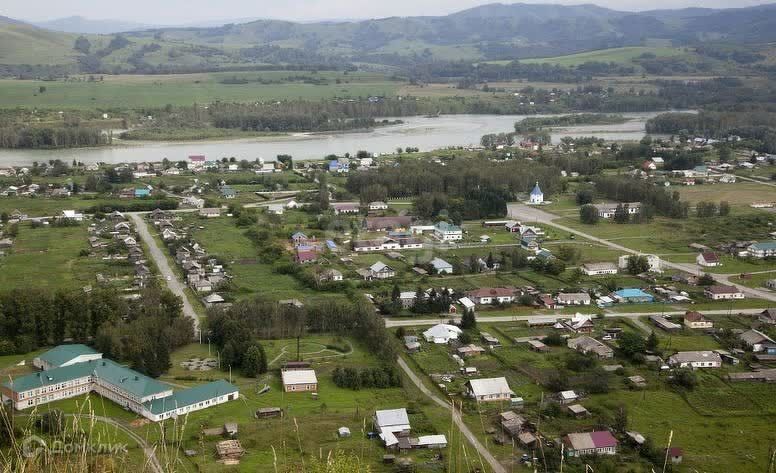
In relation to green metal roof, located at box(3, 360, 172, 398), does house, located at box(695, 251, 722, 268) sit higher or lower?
lower

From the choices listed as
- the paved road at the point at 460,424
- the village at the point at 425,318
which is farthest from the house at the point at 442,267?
the paved road at the point at 460,424

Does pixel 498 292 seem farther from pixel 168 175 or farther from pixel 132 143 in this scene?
pixel 132 143

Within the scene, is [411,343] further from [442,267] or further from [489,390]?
[442,267]

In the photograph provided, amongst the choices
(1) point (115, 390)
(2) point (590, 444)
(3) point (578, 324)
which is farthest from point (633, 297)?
(1) point (115, 390)

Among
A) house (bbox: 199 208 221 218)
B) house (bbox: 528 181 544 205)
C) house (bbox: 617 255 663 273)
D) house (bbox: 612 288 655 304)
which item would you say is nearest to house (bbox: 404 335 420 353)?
house (bbox: 612 288 655 304)

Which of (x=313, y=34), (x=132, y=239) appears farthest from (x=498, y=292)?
(x=313, y=34)

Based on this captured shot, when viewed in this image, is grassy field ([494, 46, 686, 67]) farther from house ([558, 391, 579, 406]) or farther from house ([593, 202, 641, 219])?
house ([558, 391, 579, 406])

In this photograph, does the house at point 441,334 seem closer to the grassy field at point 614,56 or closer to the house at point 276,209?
the house at point 276,209
